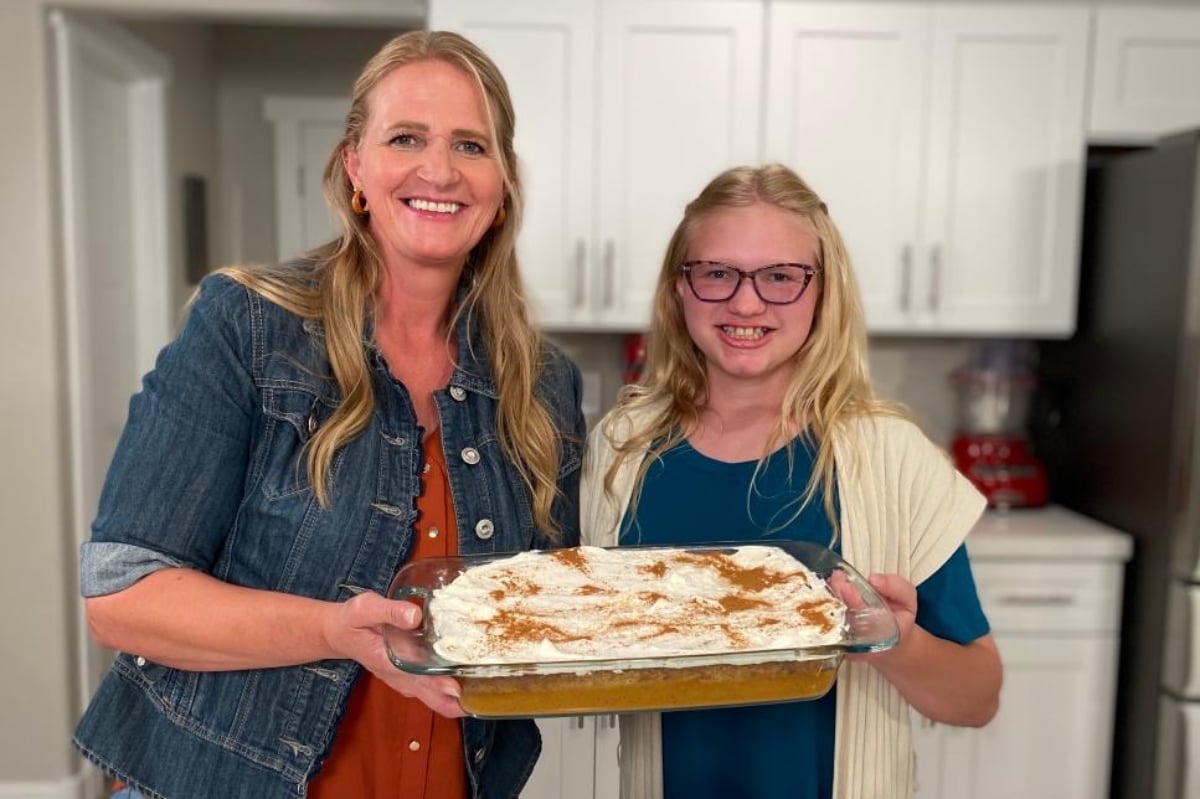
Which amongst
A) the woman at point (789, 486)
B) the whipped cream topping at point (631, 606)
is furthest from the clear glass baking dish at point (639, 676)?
the woman at point (789, 486)

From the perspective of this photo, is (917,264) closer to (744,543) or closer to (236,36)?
(744,543)

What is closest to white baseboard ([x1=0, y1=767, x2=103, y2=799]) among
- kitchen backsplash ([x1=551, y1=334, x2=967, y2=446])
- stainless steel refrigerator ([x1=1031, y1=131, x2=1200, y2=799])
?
kitchen backsplash ([x1=551, y1=334, x2=967, y2=446])

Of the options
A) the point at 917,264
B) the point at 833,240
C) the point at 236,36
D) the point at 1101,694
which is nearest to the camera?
the point at 833,240

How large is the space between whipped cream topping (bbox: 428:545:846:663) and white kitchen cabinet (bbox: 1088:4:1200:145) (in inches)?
84.2

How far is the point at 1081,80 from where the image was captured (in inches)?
A: 104

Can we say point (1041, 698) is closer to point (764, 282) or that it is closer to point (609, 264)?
point (609, 264)

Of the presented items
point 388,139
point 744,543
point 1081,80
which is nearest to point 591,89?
point 1081,80

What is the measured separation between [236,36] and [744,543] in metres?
3.91

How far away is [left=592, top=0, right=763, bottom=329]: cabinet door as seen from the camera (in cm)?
259

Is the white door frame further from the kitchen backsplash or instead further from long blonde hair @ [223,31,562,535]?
long blonde hair @ [223,31,562,535]

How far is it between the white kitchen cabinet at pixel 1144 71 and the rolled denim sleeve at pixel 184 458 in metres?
2.46

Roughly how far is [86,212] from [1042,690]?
3.24m

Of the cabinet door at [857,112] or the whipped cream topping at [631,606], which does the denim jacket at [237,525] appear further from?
the cabinet door at [857,112]

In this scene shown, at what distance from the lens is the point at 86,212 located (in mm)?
3182
